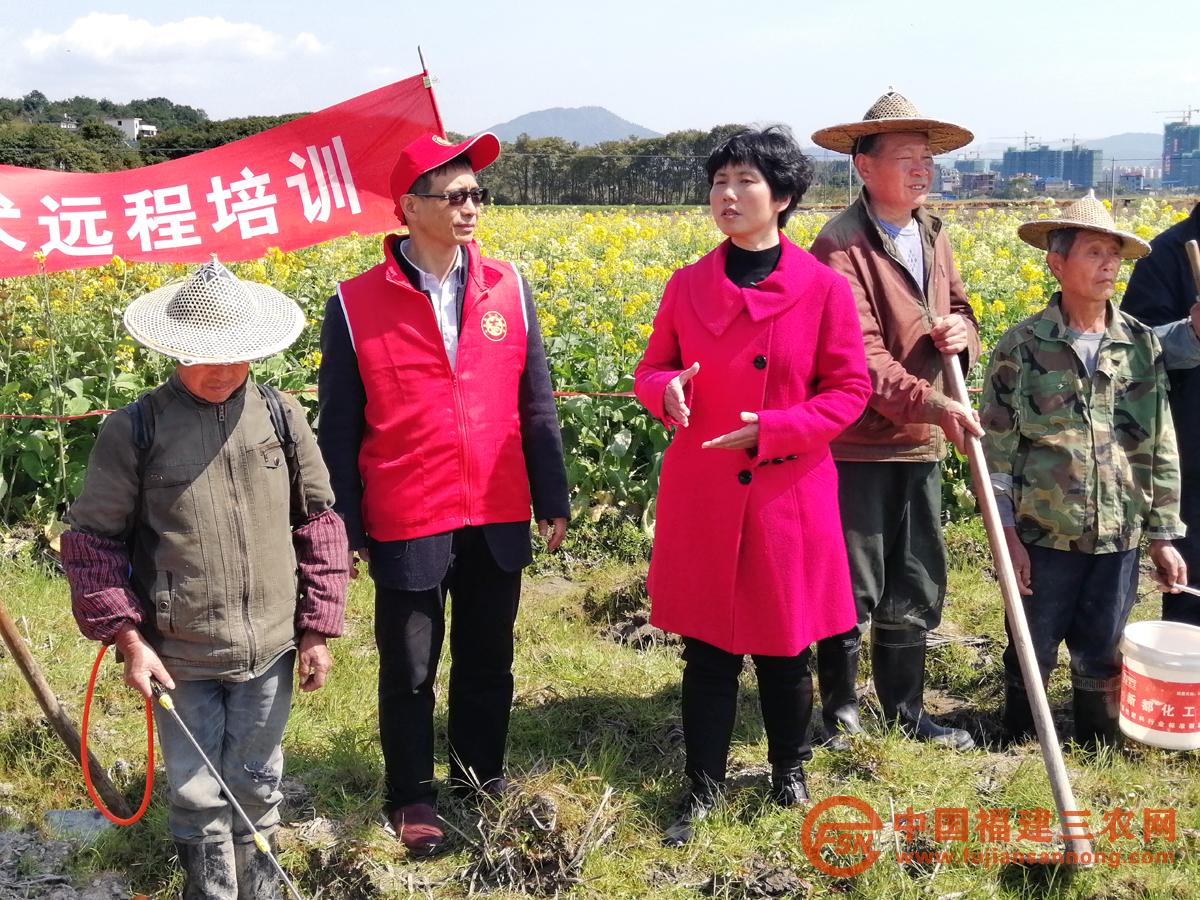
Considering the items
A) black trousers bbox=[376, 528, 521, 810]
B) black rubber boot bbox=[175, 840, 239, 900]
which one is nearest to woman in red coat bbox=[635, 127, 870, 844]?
black trousers bbox=[376, 528, 521, 810]

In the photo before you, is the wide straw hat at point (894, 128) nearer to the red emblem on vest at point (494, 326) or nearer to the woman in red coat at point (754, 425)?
the woman in red coat at point (754, 425)

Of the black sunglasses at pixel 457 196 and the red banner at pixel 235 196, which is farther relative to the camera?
the red banner at pixel 235 196

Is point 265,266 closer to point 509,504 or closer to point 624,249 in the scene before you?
point 624,249

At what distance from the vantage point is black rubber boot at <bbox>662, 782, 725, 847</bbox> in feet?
10.3

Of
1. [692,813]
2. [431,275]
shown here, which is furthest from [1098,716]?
[431,275]

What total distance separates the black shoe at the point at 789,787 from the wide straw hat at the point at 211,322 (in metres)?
1.85

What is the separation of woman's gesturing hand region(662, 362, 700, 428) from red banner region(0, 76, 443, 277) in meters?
3.72

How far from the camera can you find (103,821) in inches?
131

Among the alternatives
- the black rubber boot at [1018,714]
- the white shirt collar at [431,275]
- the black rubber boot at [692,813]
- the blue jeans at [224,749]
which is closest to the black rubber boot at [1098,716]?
the black rubber boot at [1018,714]

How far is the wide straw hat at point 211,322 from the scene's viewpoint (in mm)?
2439

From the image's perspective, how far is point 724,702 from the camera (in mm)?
3195

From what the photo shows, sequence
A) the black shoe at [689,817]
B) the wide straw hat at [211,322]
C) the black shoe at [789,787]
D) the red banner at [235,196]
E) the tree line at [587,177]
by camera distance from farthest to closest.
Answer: the tree line at [587,177]
the red banner at [235,196]
the black shoe at [789,787]
the black shoe at [689,817]
the wide straw hat at [211,322]

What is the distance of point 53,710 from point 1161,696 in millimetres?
3115

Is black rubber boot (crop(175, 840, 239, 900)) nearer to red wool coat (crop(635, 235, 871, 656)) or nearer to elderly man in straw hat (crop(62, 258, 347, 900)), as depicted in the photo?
elderly man in straw hat (crop(62, 258, 347, 900))
